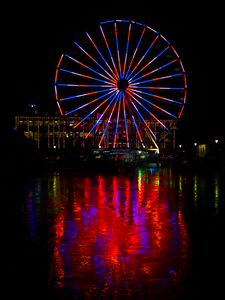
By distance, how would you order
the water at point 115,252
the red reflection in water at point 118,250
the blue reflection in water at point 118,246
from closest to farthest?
the water at point 115,252, the blue reflection in water at point 118,246, the red reflection in water at point 118,250

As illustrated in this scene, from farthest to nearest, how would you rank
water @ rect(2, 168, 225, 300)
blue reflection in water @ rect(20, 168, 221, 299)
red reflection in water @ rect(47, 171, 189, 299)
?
red reflection in water @ rect(47, 171, 189, 299), blue reflection in water @ rect(20, 168, 221, 299), water @ rect(2, 168, 225, 300)

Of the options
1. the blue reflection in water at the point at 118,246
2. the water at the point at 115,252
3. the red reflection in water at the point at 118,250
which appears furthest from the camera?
the red reflection in water at the point at 118,250

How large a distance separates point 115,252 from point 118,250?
0.18 m

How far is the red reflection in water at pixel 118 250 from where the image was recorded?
6891mm

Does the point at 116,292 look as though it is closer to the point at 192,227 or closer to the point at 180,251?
the point at 180,251

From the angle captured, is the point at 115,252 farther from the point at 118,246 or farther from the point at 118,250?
the point at 118,246

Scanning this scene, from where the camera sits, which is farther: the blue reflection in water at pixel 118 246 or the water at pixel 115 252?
the blue reflection in water at pixel 118 246

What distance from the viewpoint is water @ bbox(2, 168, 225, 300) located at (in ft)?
21.6

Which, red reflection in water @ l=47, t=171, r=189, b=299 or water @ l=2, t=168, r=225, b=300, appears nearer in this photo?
water @ l=2, t=168, r=225, b=300

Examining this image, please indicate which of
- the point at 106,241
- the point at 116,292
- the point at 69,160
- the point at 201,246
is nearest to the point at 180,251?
the point at 201,246

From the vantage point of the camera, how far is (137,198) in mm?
19859

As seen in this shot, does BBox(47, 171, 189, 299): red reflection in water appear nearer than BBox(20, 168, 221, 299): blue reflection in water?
No

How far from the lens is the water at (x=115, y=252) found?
6.59 m

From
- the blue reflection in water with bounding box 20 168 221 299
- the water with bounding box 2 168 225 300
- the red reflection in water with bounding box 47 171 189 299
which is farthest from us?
the red reflection in water with bounding box 47 171 189 299
